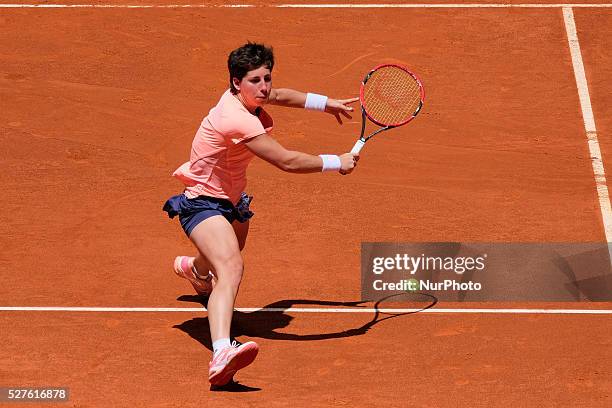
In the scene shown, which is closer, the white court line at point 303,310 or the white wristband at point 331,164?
the white wristband at point 331,164

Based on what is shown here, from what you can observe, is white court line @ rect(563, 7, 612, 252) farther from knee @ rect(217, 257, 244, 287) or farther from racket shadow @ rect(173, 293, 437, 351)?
knee @ rect(217, 257, 244, 287)

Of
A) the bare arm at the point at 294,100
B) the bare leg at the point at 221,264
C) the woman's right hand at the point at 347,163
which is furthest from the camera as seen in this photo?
the bare arm at the point at 294,100

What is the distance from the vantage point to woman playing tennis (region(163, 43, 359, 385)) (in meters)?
9.57

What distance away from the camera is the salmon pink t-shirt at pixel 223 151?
9.66 meters

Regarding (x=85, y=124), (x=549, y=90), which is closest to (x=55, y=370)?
(x=85, y=124)

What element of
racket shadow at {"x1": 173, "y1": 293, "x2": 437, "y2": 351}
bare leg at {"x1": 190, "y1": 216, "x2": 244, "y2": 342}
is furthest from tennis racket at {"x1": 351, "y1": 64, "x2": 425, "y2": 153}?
bare leg at {"x1": 190, "y1": 216, "x2": 244, "y2": 342}

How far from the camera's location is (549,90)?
1464 centimetres

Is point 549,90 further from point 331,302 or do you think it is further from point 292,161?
point 292,161

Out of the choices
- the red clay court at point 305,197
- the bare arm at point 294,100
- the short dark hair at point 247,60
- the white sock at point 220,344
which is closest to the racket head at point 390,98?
the red clay court at point 305,197

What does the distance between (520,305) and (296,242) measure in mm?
2112

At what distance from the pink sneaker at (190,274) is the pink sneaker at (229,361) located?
154 cm

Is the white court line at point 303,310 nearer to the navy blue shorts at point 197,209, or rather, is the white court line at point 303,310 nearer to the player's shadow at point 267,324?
the player's shadow at point 267,324

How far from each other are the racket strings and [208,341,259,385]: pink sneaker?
346 centimetres

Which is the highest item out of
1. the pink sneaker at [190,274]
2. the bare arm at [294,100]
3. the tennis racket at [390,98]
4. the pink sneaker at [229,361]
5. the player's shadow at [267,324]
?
the tennis racket at [390,98]
